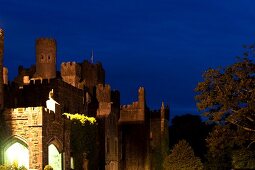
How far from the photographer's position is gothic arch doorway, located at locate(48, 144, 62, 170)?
109ft

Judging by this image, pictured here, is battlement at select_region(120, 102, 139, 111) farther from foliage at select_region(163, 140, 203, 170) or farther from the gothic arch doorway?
the gothic arch doorway

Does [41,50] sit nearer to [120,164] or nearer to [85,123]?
[120,164]

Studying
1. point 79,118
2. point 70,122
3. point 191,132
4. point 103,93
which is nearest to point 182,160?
point 79,118

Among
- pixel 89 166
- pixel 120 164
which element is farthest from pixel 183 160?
pixel 120 164

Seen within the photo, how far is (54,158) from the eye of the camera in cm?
3347

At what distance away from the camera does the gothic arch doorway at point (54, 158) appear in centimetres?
3331

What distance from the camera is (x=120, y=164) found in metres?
52.4

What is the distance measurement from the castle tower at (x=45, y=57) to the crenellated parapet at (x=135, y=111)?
22.4 ft

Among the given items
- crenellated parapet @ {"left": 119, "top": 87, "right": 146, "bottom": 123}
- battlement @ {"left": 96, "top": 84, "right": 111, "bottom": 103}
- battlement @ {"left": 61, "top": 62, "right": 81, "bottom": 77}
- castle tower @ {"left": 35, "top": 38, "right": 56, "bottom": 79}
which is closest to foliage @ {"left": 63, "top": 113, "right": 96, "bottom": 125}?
battlement @ {"left": 96, "top": 84, "right": 111, "bottom": 103}

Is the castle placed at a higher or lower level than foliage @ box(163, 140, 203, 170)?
higher

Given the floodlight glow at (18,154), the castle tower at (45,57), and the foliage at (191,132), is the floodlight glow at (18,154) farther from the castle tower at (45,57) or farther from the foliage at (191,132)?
the foliage at (191,132)

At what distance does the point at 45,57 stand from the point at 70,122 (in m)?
18.3

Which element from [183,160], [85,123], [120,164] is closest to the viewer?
[85,123]

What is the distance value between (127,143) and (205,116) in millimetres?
18735
